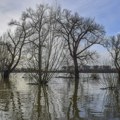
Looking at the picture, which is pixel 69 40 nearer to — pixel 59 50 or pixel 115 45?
pixel 115 45

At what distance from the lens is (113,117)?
10.7 meters

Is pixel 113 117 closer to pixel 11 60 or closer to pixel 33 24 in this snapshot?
pixel 33 24

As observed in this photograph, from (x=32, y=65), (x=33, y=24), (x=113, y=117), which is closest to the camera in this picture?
(x=113, y=117)

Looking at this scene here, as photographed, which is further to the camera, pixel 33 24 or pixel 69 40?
pixel 69 40

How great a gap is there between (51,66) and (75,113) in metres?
19.3

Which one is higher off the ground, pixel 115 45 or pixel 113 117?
pixel 115 45

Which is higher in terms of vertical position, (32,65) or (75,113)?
(32,65)

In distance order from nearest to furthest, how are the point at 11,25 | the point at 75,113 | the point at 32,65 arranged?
the point at 75,113, the point at 32,65, the point at 11,25

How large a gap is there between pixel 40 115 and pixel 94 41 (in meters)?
46.8

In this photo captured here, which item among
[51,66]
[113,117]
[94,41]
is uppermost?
[94,41]

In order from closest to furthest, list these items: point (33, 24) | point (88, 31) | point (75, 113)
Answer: point (75, 113)
point (33, 24)
point (88, 31)

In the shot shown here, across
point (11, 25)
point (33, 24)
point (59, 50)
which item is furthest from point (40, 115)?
point (11, 25)

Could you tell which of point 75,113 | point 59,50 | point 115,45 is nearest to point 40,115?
point 75,113

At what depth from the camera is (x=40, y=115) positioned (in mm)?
10984
